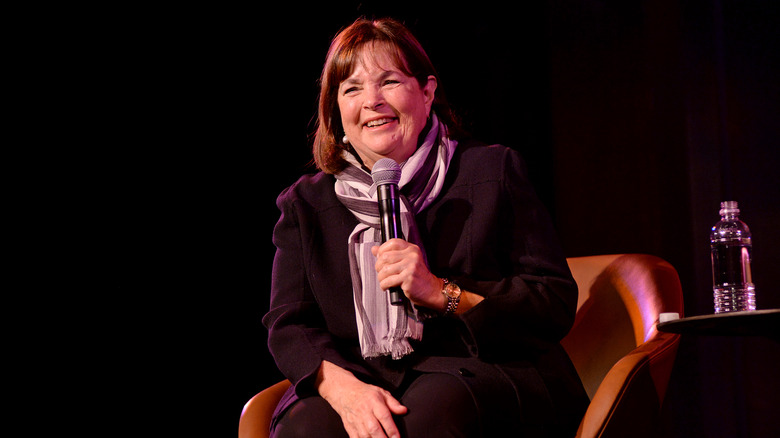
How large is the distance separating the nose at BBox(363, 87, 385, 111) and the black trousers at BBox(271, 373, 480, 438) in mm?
621

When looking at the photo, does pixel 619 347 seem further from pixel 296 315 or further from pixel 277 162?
pixel 277 162

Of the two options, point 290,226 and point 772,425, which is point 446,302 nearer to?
point 290,226

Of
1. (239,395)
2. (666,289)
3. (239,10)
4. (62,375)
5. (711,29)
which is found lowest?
(239,395)

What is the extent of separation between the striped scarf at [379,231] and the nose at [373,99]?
0.14 meters

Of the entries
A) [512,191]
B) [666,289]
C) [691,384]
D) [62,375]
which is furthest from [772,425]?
[62,375]

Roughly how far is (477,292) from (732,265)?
1.15 metres

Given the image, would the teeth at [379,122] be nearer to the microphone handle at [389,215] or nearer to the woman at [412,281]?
the woman at [412,281]

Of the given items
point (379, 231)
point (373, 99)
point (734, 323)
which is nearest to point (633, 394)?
point (734, 323)

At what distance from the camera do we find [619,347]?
72.8 inches

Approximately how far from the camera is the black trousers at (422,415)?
131 centimetres

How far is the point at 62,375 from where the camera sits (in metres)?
2.34

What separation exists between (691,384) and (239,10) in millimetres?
2188

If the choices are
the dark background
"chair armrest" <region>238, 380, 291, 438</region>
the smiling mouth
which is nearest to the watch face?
the smiling mouth

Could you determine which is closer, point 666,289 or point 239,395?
point 666,289
